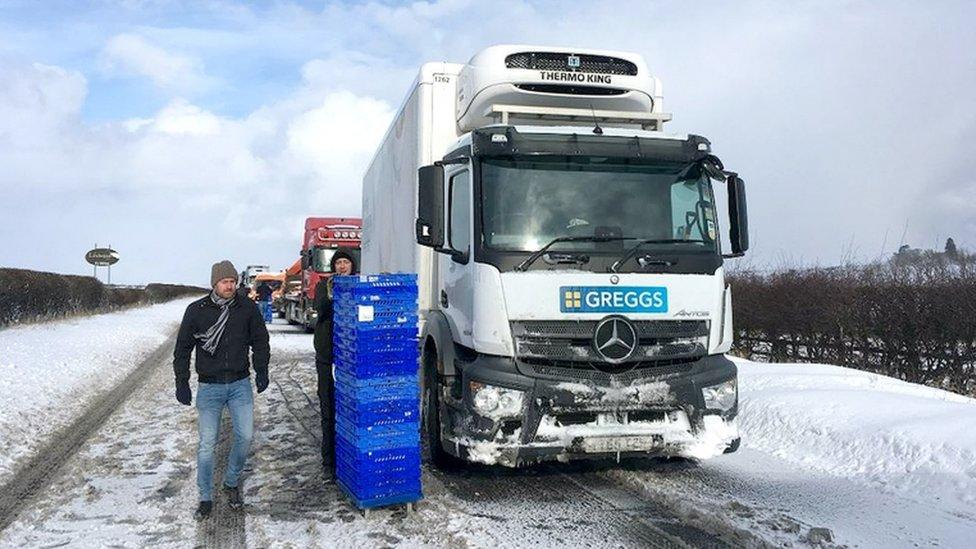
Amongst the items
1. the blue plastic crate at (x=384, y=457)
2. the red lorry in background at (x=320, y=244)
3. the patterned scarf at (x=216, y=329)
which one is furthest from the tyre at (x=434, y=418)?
the red lorry in background at (x=320, y=244)

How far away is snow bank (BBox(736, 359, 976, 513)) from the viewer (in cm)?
570

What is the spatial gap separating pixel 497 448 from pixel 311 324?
67.4 ft

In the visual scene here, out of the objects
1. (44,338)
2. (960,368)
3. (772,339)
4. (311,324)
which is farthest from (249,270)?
(960,368)

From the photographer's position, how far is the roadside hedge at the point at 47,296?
23.4 m

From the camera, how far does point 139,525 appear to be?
513 centimetres

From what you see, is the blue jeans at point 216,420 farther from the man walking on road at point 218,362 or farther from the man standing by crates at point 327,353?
the man standing by crates at point 327,353

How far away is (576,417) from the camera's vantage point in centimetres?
557

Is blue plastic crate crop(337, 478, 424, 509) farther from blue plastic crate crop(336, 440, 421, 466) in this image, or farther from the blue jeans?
the blue jeans

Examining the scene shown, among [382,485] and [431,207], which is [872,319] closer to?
[431,207]

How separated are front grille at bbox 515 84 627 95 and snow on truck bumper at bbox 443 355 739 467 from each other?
2516 mm

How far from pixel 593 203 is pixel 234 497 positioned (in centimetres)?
345

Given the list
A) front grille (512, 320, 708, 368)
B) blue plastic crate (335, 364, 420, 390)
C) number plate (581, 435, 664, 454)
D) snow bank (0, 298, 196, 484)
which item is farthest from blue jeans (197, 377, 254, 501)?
number plate (581, 435, 664, 454)

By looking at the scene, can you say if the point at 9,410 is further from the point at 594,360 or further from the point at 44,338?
the point at 44,338

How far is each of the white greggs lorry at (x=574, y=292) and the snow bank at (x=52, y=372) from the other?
4104 millimetres
